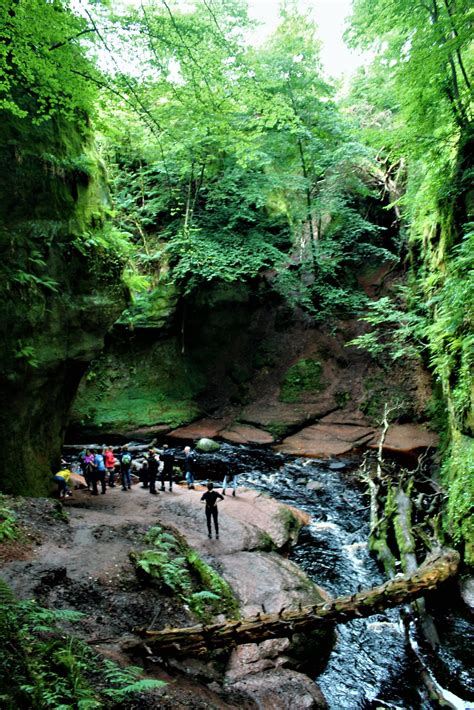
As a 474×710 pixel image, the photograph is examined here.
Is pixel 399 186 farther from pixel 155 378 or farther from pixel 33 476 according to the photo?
pixel 33 476

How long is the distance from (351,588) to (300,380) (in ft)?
46.2

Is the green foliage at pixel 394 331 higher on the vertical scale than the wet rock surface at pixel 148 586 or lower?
higher

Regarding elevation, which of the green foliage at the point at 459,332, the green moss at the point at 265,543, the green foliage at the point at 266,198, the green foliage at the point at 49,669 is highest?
the green foliage at the point at 266,198

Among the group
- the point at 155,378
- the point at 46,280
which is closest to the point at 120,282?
the point at 46,280

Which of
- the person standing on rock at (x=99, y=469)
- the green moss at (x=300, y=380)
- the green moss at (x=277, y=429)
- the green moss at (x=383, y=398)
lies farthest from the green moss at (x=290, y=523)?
the green moss at (x=300, y=380)

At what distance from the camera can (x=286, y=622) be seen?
247 inches

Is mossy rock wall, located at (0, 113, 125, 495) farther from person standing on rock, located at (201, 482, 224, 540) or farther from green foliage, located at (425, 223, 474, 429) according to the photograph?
green foliage, located at (425, 223, 474, 429)

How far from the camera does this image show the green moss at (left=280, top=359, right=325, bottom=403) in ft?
74.6

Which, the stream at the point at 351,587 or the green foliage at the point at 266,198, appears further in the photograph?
the green foliage at the point at 266,198

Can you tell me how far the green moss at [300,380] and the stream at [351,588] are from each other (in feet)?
17.5

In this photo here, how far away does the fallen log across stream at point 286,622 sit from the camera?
223 inches

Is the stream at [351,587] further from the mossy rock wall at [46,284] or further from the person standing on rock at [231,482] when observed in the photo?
the mossy rock wall at [46,284]

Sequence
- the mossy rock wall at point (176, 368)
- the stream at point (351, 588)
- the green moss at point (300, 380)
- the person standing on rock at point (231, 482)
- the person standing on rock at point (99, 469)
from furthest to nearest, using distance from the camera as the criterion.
→ the green moss at point (300, 380), the mossy rock wall at point (176, 368), the person standing on rock at point (231, 482), the person standing on rock at point (99, 469), the stream at point (351, 588)

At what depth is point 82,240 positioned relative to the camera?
12008mm
